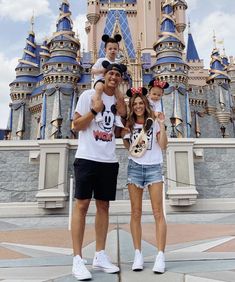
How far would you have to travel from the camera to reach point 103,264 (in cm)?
224

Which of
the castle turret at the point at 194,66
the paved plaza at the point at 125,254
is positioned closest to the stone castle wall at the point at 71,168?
the paved plaza at the point at 125,254

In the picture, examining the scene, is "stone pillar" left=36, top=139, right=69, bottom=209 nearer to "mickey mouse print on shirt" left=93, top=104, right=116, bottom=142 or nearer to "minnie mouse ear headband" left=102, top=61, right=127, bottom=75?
"mickey mouse print on shirt" left=93, top=104, right=116, bottom=142

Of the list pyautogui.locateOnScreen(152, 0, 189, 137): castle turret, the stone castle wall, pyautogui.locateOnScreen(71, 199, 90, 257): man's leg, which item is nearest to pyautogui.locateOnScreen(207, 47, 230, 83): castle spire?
pyautogui.locateOnScreen(152, 0, 189, 137): castle turret

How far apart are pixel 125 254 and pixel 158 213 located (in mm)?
650

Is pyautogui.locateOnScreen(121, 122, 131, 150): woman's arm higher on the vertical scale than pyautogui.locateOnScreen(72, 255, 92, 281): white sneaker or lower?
higher

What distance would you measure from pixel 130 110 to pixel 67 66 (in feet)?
87.6

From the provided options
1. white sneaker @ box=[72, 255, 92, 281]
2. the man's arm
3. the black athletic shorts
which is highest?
the man's arm

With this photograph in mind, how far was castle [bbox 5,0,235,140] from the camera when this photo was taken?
2738cm

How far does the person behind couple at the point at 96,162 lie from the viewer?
2.32 meters

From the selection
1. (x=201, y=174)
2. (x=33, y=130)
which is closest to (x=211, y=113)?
(x=33, y=130)

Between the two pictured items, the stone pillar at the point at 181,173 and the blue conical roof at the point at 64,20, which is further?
the blue conical roof at the point at 64,20

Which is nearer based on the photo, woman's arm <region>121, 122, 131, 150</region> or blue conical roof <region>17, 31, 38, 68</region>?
woman's arm <region>121, 122, 131, 150</region>

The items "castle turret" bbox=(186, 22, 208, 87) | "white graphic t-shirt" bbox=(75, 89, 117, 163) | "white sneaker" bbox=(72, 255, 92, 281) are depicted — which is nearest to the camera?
"white sneaker" bbox=(72, 255, 92, 281)

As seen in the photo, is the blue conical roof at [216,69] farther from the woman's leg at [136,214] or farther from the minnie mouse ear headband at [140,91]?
the woman's leg at [136,214]
